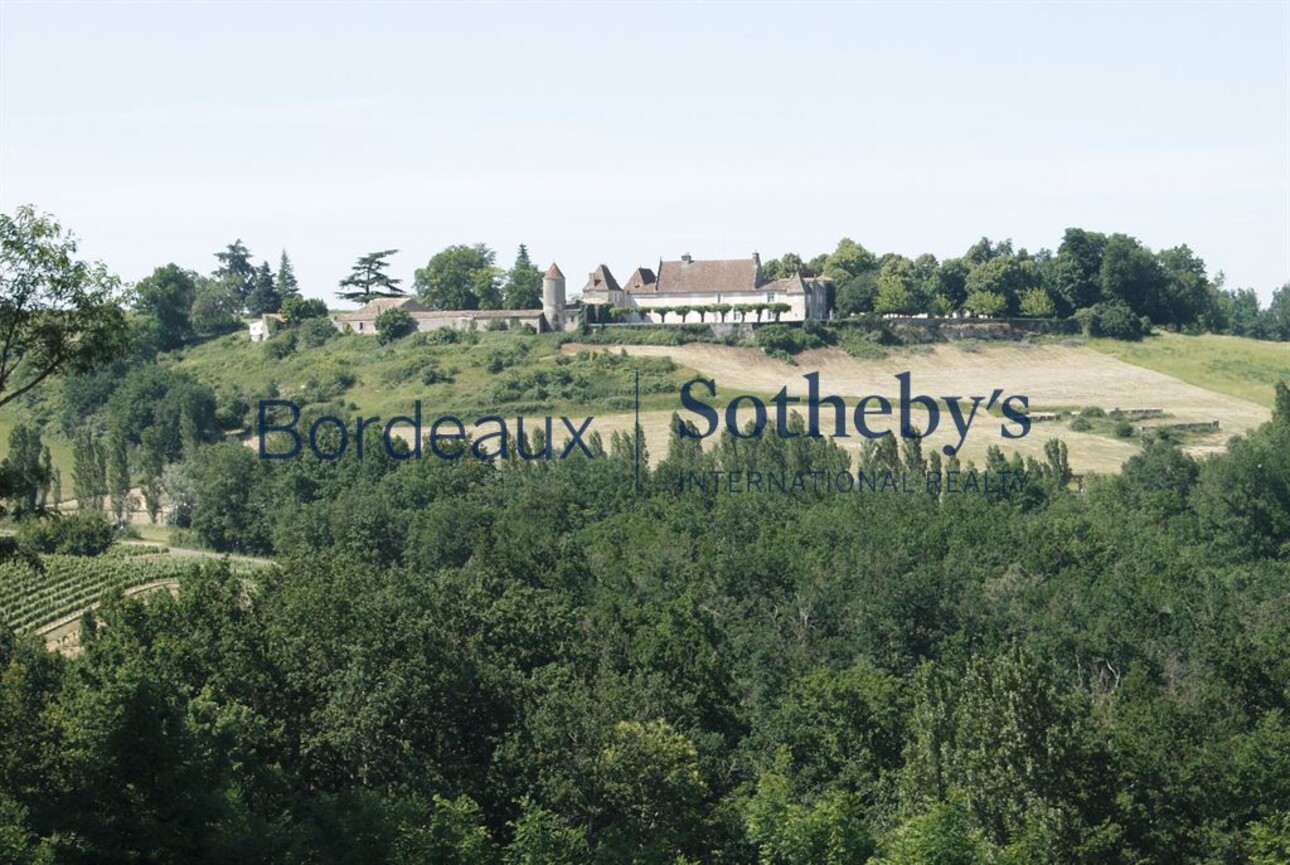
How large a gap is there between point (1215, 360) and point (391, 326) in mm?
53764

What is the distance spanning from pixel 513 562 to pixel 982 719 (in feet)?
85.2

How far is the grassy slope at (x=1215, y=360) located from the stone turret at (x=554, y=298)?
117 feet

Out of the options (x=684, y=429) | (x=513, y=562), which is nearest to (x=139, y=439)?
(x=684, y=429)

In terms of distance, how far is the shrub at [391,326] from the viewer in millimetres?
116188

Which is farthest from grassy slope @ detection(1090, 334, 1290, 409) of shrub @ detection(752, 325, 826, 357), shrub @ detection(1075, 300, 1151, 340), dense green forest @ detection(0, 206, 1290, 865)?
dense green forest @ detection(0, 206, 1290, 865)

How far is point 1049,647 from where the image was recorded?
55938mm

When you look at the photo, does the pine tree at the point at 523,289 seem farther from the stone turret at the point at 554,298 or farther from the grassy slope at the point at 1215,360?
the grassy slope at the point at 1215,360

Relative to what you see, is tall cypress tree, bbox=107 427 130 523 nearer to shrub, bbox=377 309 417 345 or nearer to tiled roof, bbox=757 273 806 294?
shrub, bbox=377 309 417 345

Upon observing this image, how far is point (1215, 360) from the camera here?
116m

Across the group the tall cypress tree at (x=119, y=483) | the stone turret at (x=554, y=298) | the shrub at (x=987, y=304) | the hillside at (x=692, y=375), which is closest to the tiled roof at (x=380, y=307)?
the hillside at (x=692, y=375)

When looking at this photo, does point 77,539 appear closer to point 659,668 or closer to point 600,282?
point 659,668

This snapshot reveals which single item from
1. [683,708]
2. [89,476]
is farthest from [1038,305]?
[683,708]

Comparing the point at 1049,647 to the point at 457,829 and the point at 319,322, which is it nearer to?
the point at 457,829

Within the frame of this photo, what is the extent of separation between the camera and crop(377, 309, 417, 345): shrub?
116188mm
